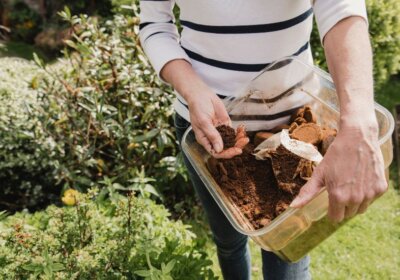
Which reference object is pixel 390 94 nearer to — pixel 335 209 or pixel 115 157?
pixel 115 157

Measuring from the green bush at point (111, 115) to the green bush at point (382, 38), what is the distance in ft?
4.49

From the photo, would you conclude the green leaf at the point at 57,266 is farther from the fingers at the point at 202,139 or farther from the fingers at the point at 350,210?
the fingers at the point at 350,210

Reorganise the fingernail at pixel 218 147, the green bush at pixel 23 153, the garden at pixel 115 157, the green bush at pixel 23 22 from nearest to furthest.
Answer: the fingernail at pixel 218 147, the garden at pixel 115 157, the green bush at pixel 23 153, the green bush at pixel 23 22

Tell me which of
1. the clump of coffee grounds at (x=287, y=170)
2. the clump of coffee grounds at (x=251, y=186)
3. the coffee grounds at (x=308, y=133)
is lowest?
the clump of coffee grounds at (x=251, y=186)

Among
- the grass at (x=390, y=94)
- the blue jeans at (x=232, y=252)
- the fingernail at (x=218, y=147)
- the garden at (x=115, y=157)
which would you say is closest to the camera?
the fingernail at (x=218, y=147)

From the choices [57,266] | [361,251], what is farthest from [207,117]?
[361,251]

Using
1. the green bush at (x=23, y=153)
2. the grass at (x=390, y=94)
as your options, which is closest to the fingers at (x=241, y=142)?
the green bush at (x=23, y=153)

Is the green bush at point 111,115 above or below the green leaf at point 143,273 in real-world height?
below

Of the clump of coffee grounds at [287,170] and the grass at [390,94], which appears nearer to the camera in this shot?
the clump of coffee grounds at [287,170]

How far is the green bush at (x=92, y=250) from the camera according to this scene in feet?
5.42

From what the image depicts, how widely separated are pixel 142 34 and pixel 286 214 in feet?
2.90

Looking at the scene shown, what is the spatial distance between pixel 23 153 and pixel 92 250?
57.1 inches

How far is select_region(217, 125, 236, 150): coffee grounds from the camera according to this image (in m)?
1.29

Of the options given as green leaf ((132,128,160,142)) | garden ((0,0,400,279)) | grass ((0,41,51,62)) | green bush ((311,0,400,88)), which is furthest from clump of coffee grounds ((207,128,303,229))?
grass ((0,41,51,62))
